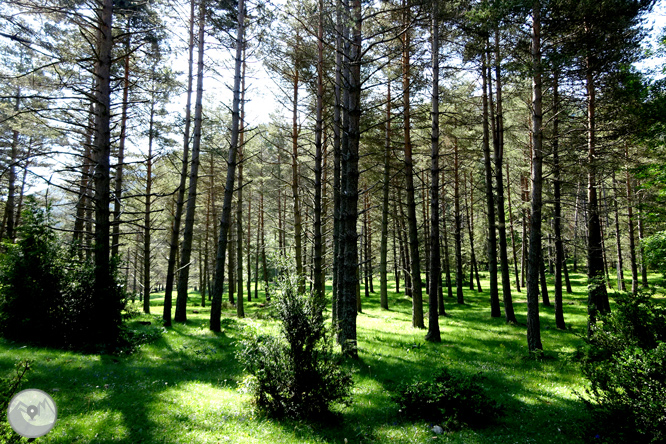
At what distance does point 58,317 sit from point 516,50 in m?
15.0

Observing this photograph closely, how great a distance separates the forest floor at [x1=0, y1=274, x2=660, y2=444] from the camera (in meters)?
4.82

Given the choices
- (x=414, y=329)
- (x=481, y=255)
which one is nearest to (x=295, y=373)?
(x=414, y=329)

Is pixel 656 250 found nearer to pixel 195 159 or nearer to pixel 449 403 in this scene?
pixel 449 403

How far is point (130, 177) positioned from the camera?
19500 mm

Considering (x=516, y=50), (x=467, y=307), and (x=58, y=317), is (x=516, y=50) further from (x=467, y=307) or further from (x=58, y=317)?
(x=467, y=307)

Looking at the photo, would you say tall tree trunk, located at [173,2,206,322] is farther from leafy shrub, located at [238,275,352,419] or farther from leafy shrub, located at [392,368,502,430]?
leafy shrub, located at [392,368,502,430]

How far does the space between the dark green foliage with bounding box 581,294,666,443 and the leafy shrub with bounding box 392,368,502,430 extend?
1496mm

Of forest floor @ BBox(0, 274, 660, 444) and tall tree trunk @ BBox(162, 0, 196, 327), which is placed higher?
tall tree trunk @ BBox(162, 0, 196, 327)

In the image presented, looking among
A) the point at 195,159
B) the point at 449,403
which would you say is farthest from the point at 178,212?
the point at 449,403

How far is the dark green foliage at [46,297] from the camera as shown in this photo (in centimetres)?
803

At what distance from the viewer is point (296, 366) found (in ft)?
18.2

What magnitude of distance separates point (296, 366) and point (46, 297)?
690 centimetres

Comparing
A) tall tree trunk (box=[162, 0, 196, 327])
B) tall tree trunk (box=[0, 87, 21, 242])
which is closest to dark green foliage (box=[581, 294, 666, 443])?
tall tree trunk (box=[162, 0, 196, 327])

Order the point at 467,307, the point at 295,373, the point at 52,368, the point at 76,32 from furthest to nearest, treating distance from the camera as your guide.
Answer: the point at 467,307, the point at 76,32, the point at 52,368, the point at 295,373
